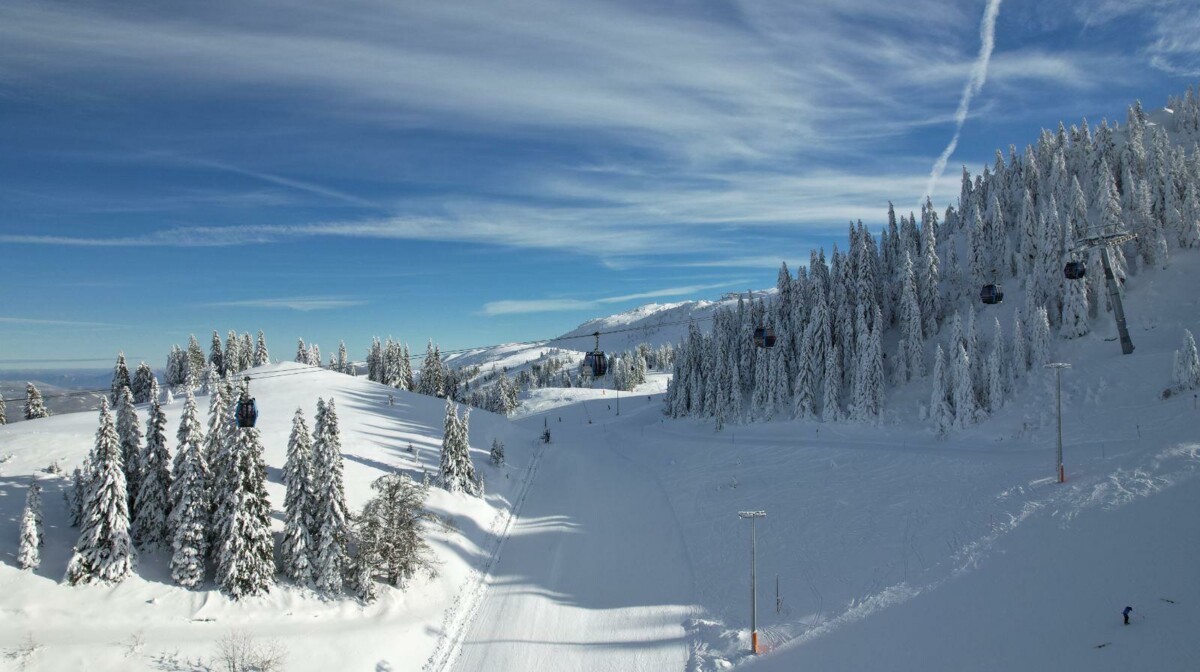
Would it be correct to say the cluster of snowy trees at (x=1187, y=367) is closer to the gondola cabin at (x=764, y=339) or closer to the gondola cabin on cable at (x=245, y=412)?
the gondola cabin at (x=764, y=339)

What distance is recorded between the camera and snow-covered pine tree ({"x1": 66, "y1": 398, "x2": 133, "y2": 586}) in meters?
27.0

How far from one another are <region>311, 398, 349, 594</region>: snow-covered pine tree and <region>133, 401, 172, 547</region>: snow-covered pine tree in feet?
23.6

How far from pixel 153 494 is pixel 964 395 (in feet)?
213

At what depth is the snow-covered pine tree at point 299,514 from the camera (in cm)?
3109

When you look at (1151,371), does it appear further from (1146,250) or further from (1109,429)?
(1146,250)

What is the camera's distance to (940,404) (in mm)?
58156

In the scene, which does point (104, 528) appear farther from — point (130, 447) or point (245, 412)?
point (245, 412)

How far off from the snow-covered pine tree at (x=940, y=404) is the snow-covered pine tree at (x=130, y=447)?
64111 mm

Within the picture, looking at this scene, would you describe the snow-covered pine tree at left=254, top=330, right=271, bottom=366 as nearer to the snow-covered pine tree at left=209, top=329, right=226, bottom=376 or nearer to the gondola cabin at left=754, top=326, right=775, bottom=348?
the snow-covered pine tree at left=209, top=329, right=226, bottom=376

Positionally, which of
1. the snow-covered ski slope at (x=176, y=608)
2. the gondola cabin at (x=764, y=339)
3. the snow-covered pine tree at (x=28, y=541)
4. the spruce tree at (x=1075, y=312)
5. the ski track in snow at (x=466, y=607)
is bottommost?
the ski track in snow at (x=466, y=607)

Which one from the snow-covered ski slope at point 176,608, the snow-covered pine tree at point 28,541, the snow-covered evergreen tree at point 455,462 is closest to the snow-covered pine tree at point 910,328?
the snow-covered evergreen tree at point 455,462

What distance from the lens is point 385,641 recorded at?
93.0ft

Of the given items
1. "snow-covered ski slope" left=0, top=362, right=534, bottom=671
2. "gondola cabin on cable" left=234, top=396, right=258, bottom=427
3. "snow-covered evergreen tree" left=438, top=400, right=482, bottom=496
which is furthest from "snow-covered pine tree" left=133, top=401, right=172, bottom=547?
"snow-covered evergreen tree" left=438, top=400, right=482, bottom=496

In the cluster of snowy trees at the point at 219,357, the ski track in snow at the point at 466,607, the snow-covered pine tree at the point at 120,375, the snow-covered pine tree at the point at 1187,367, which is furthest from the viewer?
the cluster of snowy trees at the point at 219,357
